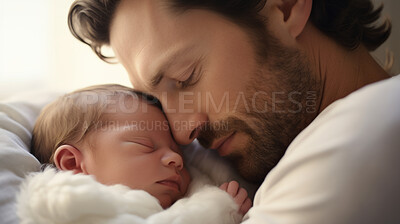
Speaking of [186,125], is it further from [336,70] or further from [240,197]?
[336,70]

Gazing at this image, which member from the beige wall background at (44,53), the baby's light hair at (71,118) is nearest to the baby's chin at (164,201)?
the baby's light hair at (71,118)

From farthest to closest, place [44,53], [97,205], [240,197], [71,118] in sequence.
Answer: [44,53] < [71,118] < [240,197] < [97,205]

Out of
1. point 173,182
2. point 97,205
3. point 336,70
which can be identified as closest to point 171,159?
point 173,182

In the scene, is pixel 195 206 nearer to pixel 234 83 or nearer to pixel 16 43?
pixel 234 83

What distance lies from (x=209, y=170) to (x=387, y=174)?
27.7 inches

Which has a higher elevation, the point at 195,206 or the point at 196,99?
the point at 196,99

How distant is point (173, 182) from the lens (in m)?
1.11

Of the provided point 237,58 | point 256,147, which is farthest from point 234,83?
point 256,147

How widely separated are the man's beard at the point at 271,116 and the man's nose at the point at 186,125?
0.10ft

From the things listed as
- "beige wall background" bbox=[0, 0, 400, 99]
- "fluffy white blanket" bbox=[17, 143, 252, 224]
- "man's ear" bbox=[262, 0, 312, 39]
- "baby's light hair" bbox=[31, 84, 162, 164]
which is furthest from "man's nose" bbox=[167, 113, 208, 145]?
"beige wall background" bbox=[0, 0, 400, 99]

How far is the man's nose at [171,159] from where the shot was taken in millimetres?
1087

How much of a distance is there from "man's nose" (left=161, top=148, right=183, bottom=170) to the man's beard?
14 centimetres

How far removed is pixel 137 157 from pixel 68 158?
0.72 ft

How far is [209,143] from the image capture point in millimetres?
1235
